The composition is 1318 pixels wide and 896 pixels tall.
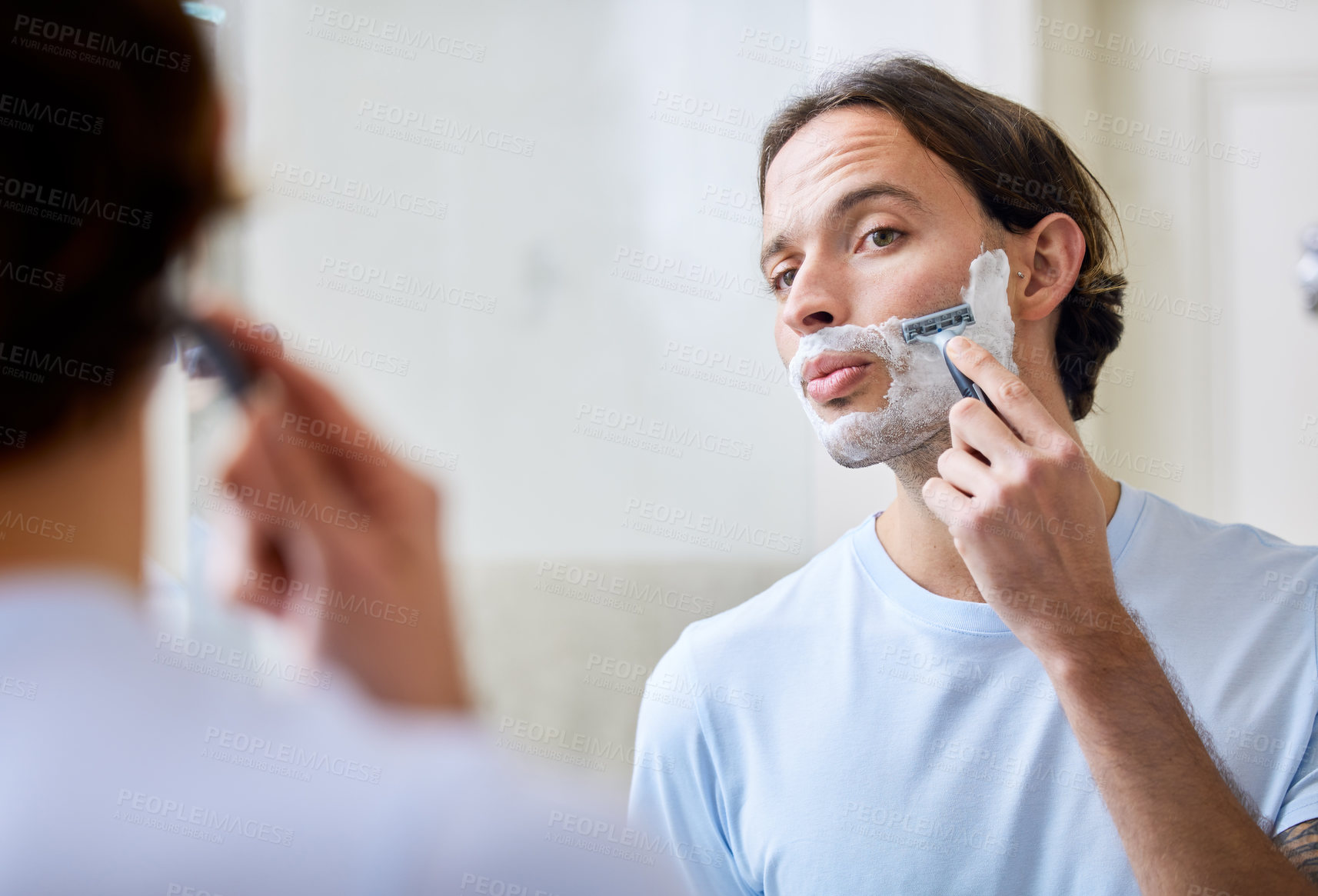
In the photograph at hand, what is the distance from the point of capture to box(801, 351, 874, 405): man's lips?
0.93m

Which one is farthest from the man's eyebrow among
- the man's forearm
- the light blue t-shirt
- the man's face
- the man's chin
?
the man's forearm

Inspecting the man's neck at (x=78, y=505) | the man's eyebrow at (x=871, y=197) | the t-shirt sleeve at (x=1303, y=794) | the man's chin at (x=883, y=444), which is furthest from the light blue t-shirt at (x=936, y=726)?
the man's neck at (x=78, y=505)

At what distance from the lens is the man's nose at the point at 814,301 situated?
0.94 meters

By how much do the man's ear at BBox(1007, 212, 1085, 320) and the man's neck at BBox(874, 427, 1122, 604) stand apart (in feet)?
0.60

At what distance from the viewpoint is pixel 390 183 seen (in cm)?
164

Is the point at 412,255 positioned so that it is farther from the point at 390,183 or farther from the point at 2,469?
the point at 2,469

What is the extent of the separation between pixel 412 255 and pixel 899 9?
36.5 inches

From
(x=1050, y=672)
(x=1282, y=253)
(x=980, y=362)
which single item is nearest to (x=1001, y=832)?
(x=1050, y=672)

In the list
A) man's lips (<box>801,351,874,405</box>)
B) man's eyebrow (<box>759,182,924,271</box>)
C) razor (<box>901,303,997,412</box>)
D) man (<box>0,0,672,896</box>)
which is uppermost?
man's eyebrow (<box>759,182,924,271</box>)

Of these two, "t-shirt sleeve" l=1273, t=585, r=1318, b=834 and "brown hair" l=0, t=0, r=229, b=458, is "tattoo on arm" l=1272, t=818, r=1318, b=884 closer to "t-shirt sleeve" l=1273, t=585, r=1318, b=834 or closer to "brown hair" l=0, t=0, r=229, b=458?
"t-shirt sleeve" l=1273, t=585, r=1318, b=834

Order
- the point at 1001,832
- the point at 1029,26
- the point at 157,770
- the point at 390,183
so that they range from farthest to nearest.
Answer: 1. the point at 390,183
2. the point at 1029,26
3. the point at 1001,832
4. the point at 157,770

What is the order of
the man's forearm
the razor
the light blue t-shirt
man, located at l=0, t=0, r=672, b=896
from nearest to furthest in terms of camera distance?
man, located at l=0, t=0, r=672, b=896, the man's forearm, the light blue t-shirt, the razor

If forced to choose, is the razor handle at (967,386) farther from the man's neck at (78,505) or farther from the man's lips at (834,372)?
the man's neck at (78,505)

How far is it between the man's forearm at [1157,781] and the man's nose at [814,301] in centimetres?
40
